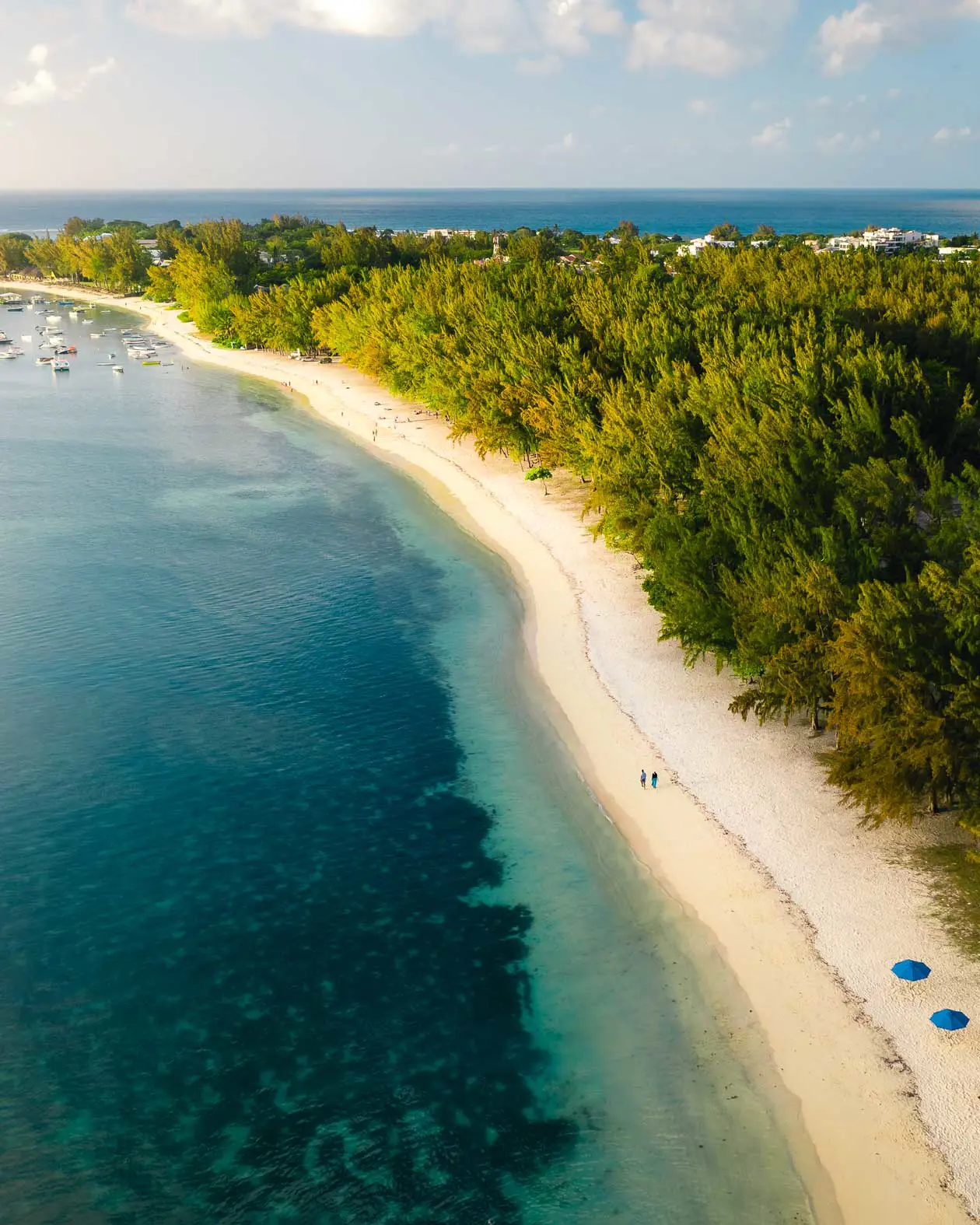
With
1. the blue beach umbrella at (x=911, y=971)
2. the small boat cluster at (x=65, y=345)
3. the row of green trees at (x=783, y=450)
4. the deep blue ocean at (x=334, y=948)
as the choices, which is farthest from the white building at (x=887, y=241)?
the blue beach umbrella at (x=911, y=971)

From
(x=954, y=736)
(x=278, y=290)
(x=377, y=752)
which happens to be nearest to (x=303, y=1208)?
(x=377, y=752)

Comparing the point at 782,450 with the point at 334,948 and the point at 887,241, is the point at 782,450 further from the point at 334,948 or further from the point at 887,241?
the point at 887,241

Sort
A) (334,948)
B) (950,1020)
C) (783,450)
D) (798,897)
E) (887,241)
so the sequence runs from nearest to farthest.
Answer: (950,1020)
(334,948)
(798,897)
(783,450)
(887,241)

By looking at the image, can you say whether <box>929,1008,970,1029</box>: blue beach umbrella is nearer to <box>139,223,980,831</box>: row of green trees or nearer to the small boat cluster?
<box>139,223,980,831</box>: row of green trees

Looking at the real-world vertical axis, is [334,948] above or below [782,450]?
below

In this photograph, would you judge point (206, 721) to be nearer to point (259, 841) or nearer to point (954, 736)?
point (259, 841)

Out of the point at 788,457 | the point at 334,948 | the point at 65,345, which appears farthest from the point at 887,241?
the point at 334,948

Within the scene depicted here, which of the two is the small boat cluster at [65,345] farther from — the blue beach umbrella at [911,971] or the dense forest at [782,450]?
the blue beach umbrella at [911,971]
